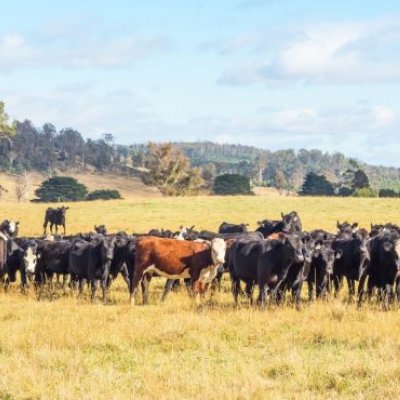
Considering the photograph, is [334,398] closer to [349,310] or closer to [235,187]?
[349,310]

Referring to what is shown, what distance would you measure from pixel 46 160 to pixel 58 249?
500 ft

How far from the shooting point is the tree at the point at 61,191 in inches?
4481

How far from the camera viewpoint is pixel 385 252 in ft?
→ 52.7

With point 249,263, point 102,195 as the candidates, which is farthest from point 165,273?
point 102,195

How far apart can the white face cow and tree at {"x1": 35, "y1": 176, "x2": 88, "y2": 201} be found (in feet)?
311

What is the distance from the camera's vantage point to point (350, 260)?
17.1 metres

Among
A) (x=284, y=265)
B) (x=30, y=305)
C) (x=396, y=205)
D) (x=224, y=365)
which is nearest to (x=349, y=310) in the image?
(x=284, y=265)

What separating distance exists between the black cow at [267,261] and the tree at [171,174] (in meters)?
84.4

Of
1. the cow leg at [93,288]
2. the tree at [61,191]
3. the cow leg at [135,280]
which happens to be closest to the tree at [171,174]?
the tree at [61,191]

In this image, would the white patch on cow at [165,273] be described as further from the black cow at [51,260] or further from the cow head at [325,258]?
the black cow at [51,260]

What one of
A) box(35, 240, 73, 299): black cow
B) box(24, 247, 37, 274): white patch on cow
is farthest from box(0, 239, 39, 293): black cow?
box(35, 240, 73, 299): black cow

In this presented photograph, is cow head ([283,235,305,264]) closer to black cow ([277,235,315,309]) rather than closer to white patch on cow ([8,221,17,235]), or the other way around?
black cow ([277,235,315,309])

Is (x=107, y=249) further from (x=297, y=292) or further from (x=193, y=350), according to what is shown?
(x=193, y=350)

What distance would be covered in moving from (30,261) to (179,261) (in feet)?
15.0
